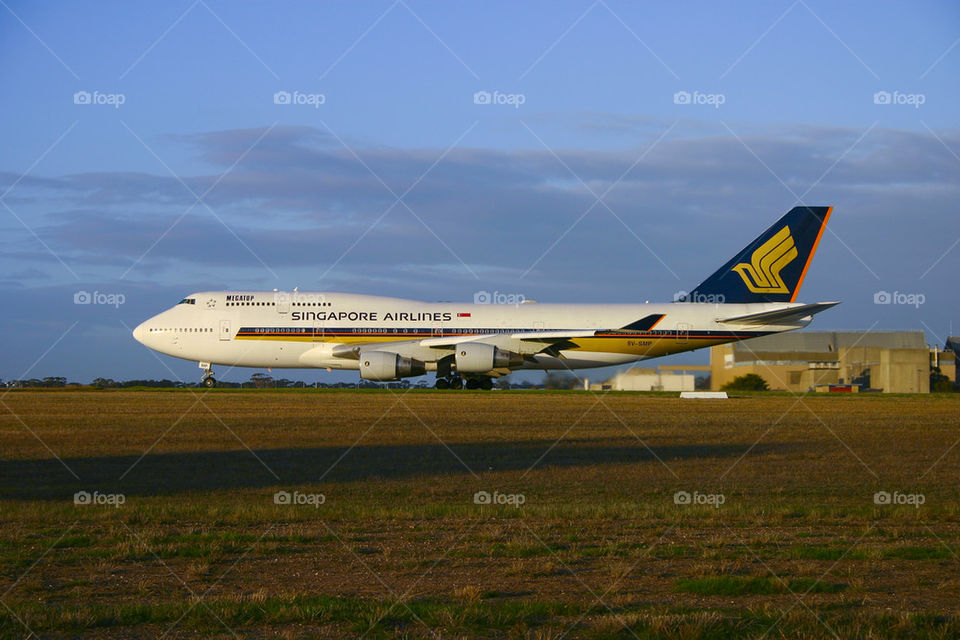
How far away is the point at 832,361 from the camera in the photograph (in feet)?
228

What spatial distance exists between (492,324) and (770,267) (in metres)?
12.8

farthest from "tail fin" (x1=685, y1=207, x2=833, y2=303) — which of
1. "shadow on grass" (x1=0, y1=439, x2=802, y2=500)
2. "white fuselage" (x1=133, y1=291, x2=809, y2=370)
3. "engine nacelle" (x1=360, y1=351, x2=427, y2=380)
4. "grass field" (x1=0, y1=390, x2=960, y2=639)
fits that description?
"shadow on grass" (x1=0, y1=439, x2=802, y2=500)

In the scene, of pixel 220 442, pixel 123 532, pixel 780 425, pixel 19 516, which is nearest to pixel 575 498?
pixel 123 532

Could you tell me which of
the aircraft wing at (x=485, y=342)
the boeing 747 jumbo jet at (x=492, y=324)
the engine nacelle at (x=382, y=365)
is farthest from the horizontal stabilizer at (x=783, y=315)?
the engine nacelle at (x=382, y=365)

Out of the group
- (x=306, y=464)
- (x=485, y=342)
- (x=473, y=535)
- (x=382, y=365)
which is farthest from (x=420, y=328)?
(x=473, y=535)

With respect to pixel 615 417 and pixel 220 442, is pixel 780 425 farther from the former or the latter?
pixel 220 442

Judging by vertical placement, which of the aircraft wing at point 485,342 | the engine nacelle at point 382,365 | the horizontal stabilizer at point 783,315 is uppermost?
the horizontal stabilizer at point 783,315

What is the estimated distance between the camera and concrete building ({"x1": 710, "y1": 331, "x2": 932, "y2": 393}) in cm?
6169

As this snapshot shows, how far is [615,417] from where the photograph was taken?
27281 mm

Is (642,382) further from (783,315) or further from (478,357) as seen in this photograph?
(478,357)

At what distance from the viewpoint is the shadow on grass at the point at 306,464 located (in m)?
13.7

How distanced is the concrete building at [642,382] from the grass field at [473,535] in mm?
31035

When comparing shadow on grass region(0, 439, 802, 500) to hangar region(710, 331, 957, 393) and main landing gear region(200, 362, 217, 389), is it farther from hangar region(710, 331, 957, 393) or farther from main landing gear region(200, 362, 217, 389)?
hangar region(710, 331, 957, 393)

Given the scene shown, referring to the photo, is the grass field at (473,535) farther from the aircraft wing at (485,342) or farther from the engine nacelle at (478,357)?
the aircraft wing at (485,342)
